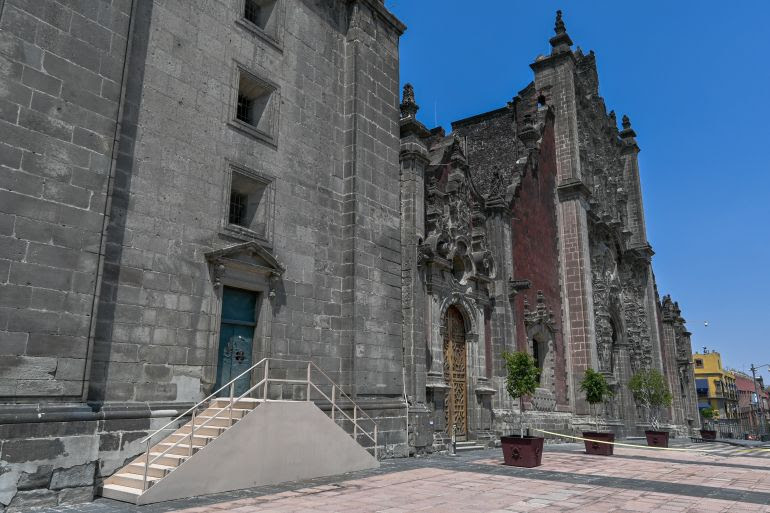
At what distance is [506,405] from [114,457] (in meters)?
15.1

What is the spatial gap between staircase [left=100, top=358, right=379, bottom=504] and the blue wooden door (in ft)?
1.92

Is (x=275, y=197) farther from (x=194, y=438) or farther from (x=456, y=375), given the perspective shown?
(x=456, y=375)

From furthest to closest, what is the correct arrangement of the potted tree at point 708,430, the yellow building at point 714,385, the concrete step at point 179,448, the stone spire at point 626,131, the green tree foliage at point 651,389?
the yellow building at point 714,385, the stone spire at point 626,131, the potted tree at point 708,430, the green tree foliage at point 651,389, the concrete step at point 179,448

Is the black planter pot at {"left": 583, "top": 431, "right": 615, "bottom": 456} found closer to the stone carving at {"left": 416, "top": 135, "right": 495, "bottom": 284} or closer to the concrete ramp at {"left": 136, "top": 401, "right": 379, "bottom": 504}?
the stone carving at {"left": 416, "top": 135, "right": 495, "bottom": 284}

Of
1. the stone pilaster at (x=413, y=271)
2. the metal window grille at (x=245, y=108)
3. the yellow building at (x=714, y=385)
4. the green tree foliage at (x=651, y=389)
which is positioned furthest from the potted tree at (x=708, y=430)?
the metal window grille at (x=245, y=108)

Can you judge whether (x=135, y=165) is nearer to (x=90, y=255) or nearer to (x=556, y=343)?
(x=90, y=255)

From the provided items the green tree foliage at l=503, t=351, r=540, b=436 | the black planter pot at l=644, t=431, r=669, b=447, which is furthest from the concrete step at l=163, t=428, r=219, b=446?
the black planter pot at l=644, t=431, r=669, b=447

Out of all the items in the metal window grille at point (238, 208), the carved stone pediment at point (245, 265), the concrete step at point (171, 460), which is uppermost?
the metal window grille at point (238, 208)

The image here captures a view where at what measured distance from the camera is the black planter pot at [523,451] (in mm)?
13750

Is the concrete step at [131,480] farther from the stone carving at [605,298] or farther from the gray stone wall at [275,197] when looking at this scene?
the stone carving at [605,298]

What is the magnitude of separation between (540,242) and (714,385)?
79532 mm

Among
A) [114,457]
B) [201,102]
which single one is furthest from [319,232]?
[114,457]

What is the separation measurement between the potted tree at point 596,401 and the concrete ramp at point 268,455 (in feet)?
27.6

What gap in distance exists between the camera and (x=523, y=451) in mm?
13836
